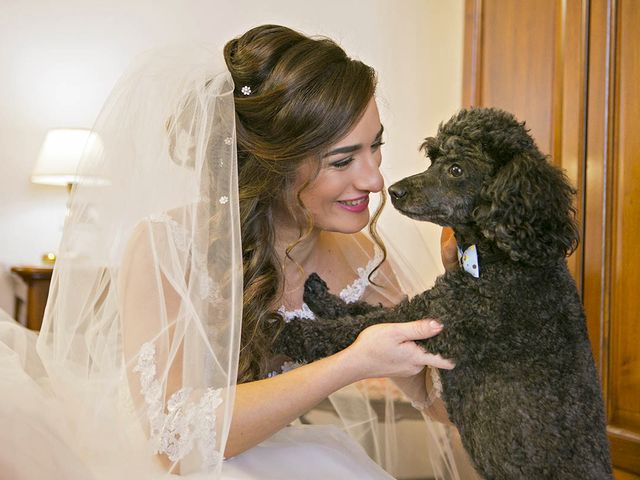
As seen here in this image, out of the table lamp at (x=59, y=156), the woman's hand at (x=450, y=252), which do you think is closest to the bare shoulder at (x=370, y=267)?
the woman's hand at (x=450, y=252)

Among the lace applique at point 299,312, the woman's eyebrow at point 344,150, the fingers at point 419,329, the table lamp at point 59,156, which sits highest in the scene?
the table lamp at point 59,156

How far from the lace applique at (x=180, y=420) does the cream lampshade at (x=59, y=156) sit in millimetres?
2337

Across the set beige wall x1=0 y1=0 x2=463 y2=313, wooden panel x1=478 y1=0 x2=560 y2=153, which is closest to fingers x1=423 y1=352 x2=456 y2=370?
wooden panel x1=478 y1=0 x2=560 y2=153

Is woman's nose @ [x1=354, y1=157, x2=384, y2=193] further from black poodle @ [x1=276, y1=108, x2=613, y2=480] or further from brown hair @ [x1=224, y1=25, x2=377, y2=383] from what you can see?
black poodle @ [x1=276, y1=108, x2=613, y2=480]

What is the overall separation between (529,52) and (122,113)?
179cm

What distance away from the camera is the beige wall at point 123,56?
377 centimetres

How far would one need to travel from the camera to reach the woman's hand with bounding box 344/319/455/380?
1234 mm

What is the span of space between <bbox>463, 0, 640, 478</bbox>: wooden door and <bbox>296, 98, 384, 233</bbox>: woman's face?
40.3 inches

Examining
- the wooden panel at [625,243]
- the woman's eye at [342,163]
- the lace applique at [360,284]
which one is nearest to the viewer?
the woman's eye at [342,163]

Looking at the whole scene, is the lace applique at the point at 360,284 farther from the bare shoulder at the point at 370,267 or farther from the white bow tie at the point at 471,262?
the white bow tie at the point at 471,262

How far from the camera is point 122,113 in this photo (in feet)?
4.91

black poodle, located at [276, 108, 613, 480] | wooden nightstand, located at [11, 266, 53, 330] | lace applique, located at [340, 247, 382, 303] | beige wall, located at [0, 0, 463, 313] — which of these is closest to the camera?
black poodle, located at [276, 108, 613, 480]

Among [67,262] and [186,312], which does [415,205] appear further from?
[67,262]

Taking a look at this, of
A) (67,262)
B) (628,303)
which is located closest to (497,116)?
(67,262)
